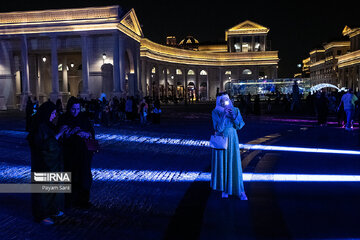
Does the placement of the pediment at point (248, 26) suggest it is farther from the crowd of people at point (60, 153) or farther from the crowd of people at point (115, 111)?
the crowd of people at point (60, 153)

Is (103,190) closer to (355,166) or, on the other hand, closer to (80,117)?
(80,117)

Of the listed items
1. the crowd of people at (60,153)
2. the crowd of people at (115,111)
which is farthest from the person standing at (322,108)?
the crowd of people at (60,153)

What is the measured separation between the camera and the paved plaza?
16.4 ft

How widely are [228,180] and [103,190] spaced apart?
2.38 metres

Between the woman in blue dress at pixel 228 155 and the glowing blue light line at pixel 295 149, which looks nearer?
the woman in blue dress at pixel 228 155

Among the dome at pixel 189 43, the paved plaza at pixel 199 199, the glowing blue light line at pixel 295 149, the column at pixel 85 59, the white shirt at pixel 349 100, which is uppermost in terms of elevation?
the dome at pixel 189 43

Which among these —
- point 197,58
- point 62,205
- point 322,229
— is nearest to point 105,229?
point 62,205

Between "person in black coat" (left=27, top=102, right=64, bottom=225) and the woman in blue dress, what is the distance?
8.12ft

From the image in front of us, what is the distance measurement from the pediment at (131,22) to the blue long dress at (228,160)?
36.7m

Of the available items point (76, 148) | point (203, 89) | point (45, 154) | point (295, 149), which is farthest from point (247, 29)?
point (45, 154)

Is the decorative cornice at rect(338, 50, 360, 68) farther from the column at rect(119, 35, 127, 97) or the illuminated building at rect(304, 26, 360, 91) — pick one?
the column at rect(119, 35, 127, 97)

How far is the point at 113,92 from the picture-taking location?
4062 centimetres

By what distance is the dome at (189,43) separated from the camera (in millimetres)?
99375

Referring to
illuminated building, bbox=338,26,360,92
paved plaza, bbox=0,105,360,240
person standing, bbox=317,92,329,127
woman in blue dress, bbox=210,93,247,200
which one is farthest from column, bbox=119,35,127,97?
illuminated building, bbox=338,26,360,92
